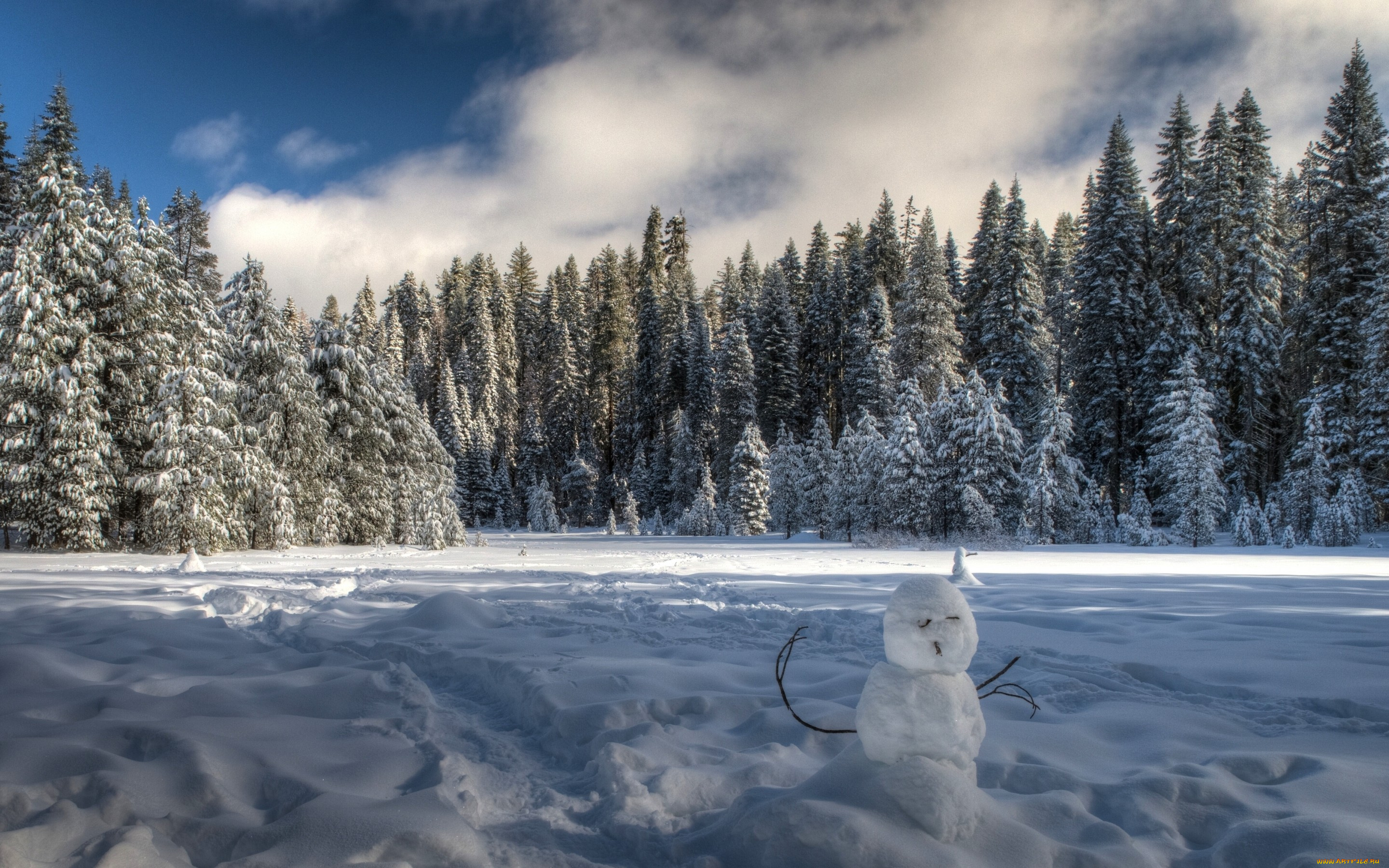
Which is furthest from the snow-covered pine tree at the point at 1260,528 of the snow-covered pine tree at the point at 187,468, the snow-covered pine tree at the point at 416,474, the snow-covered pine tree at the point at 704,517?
the snow-covered pine tree at the point at 187,468

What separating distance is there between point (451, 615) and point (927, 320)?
25212 mm

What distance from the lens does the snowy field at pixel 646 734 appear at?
2387mm

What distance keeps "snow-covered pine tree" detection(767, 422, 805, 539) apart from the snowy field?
19444 millimetres

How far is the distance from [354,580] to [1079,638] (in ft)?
31.3

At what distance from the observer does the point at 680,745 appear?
11.5 ft

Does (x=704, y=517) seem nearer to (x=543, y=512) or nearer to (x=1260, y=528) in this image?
(x=543, y=512)

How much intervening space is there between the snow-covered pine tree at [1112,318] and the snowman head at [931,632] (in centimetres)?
2534

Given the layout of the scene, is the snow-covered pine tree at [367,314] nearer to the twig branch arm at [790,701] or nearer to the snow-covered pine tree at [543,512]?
the snow-covered pine tree at [543,512]

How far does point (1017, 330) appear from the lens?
87.4 feet

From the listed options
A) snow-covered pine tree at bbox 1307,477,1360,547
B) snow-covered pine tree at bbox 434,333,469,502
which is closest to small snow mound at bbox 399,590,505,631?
snow-covered pine tree at bbox 1307,477,1360,547

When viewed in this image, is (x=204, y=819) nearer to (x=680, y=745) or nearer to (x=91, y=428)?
(x=680, y=745)

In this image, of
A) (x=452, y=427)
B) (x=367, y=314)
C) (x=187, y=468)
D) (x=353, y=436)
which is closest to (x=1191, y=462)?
(x=353, y=436)

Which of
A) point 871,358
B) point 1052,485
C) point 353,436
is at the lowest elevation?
point 1052,485

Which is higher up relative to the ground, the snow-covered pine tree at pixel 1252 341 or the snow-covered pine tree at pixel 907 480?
the snow-covered pine tree at pixel 1252 341
